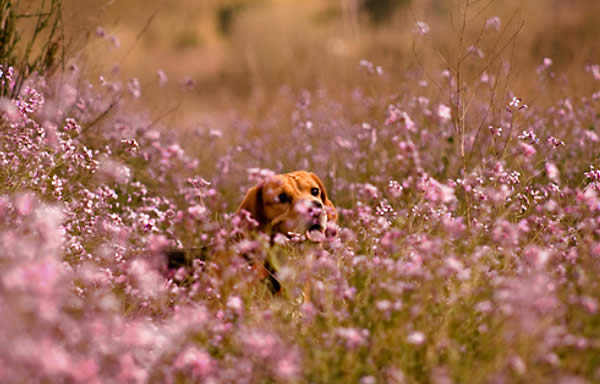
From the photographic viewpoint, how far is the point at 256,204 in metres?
4.51

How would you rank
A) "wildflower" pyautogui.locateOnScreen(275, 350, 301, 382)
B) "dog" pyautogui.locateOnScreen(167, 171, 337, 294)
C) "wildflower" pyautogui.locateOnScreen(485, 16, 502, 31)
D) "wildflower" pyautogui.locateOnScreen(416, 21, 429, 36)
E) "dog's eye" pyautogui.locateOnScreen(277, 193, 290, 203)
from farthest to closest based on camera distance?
"wildflower" pyautogui.locateOnScreen(485, 16, 502, 31)
"wildflower" pyautogui.locateOnScreen(416, 21, 429, 36)
"dog's eye" pyautogui.locateOnScreen(277, 193, 290, 203)
"dog" pyautogui.locateOnScreen(167, 171, 337, 294)
"wildflower" pyautogui.locateOnScreen(275, 350, 301, 382)

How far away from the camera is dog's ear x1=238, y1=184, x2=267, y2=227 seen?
4.49 m

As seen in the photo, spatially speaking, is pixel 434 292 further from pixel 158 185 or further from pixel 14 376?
pixel 158 185

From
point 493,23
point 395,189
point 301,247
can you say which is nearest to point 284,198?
point 301,247

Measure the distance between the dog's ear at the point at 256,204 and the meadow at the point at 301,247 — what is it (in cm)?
31

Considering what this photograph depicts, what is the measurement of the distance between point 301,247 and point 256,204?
0.91m

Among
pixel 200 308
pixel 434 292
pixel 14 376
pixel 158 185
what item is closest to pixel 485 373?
pixel 434 292

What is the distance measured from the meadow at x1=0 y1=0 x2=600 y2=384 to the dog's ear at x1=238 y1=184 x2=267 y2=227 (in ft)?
1.02

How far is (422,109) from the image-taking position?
21.8 feet

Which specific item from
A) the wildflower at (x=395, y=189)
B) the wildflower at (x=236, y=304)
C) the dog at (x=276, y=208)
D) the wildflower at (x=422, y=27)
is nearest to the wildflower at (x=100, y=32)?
the dog at (x=276, y=208)

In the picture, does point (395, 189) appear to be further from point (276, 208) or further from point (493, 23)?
point (493, 23)

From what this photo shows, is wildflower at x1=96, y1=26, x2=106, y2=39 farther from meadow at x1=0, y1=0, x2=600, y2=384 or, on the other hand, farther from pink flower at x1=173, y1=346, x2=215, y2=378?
pink flower at x1=173, y1=346, x2=215, y2=378

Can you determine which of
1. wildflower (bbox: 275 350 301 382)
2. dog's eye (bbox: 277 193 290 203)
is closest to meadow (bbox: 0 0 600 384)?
wildflower (bbox: 275 350 301 382)

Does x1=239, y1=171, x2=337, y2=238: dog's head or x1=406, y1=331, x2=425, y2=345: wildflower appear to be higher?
x1=239, y1=171, x2=337, y2=238: dog's head
